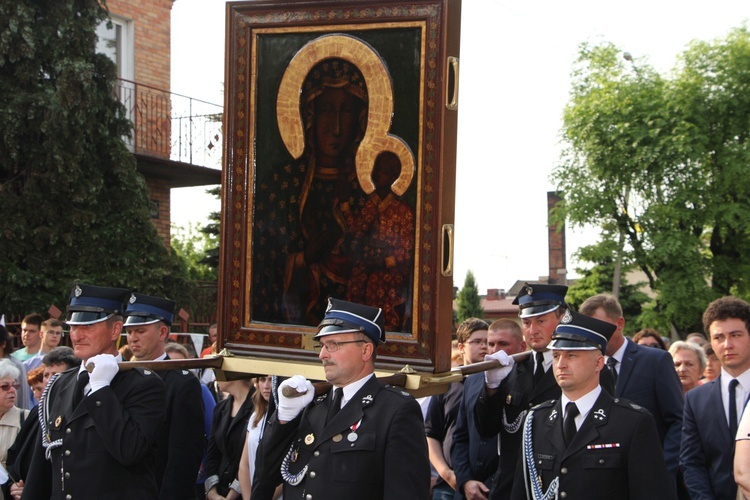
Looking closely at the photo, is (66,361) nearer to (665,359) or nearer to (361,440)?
(361,440)

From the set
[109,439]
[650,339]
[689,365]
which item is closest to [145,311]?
[109,439]

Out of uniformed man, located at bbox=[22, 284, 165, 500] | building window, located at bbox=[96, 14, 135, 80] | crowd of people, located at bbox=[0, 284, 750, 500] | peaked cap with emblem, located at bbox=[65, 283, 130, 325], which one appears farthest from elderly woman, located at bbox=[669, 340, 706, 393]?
building window, located at bbox=[96, 14, 135, 80]

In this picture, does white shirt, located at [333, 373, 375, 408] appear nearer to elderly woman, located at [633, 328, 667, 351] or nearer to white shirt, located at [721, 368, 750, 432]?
white shirt, located at [721, 368, 750, 432]

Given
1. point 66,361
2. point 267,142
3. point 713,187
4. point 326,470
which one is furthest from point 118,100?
point 713,187

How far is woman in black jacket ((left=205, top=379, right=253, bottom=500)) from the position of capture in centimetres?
668

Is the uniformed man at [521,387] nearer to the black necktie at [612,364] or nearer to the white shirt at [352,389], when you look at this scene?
the black necktie at [612,364]

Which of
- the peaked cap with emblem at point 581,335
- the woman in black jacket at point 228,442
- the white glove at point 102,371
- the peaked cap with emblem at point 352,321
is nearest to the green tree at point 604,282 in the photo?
the woman in black jacket at point 228,442

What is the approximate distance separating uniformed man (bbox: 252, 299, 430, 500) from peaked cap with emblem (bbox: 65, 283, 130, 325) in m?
1.24

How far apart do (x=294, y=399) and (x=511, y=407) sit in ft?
5.25

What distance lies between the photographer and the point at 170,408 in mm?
6125

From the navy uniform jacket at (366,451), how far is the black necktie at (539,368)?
1.40m

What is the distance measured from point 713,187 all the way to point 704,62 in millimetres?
3301

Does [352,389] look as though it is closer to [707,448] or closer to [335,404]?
[335,404]

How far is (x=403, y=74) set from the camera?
496 cm
